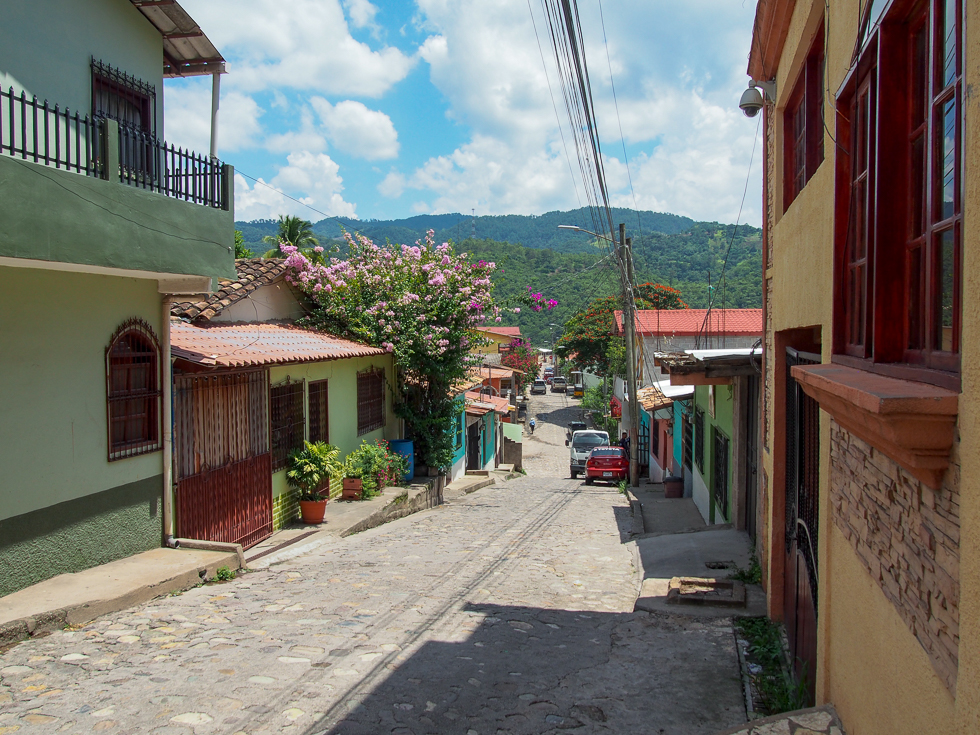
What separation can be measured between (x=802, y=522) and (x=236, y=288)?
947 centimetres

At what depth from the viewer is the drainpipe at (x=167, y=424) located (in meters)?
8.20

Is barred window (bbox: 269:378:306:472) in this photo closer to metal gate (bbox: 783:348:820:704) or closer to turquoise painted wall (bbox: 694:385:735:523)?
turquoise painted wall (bbox: 694:385:735:523)

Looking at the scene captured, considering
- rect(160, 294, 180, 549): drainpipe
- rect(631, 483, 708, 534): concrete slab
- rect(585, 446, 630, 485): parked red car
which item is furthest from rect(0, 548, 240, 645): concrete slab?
rect(585, 446, 630, 485): parked red car

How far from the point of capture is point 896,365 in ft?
9.73

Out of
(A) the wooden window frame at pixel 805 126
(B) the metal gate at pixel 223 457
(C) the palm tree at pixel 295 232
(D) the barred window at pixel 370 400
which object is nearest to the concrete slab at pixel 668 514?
(D) the barred window at pixel 370 400

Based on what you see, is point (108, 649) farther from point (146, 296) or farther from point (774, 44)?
point (774, 44)

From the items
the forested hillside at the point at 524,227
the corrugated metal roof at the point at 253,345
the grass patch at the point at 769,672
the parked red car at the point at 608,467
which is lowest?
the parked red car at the point at 608,467

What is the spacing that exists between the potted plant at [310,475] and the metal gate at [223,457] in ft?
2.63

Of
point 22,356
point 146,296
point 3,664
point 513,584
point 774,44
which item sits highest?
point 774,44

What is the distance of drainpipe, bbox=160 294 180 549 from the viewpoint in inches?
323

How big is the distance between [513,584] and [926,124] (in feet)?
22.8

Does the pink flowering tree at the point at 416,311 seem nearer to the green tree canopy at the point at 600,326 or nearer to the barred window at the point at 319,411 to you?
the barred window at the point at 319,411

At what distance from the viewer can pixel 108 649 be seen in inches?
217

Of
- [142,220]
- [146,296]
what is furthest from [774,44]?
[146,296]
